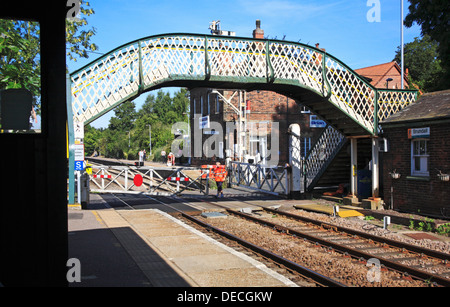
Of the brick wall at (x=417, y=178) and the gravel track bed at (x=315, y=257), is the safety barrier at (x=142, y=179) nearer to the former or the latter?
the gravel track bed at (x=315, y=257)

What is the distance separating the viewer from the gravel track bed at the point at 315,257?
7.15 metres

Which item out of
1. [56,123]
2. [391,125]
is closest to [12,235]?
[56,123]

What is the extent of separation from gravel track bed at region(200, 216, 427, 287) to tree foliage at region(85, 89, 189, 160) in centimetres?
3956

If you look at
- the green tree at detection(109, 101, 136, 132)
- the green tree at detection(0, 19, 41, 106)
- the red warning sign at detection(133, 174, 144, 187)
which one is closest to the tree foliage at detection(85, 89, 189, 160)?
the green tree at detection(109, 101, 136, 132)

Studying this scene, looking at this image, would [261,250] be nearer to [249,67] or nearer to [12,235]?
[12,235]

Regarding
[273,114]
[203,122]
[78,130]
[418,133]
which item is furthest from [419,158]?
[203,122]

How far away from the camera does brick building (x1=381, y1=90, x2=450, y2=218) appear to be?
542 inches

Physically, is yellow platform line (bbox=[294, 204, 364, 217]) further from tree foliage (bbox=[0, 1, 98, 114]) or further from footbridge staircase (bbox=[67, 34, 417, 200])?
tree foliage (bbox=[0, 1, 98, 114])

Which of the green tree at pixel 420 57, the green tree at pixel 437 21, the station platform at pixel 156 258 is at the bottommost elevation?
the station platform at pixel 156 258

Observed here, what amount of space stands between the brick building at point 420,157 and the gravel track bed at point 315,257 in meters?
5.88

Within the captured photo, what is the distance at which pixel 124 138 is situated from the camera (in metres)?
89.1

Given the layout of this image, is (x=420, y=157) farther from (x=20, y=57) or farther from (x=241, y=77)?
(x=20, y=57)

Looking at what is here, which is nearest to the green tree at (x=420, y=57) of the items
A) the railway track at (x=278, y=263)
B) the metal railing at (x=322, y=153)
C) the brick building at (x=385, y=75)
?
the brick building at (x=385, y=75)

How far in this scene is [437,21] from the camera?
2372cm
